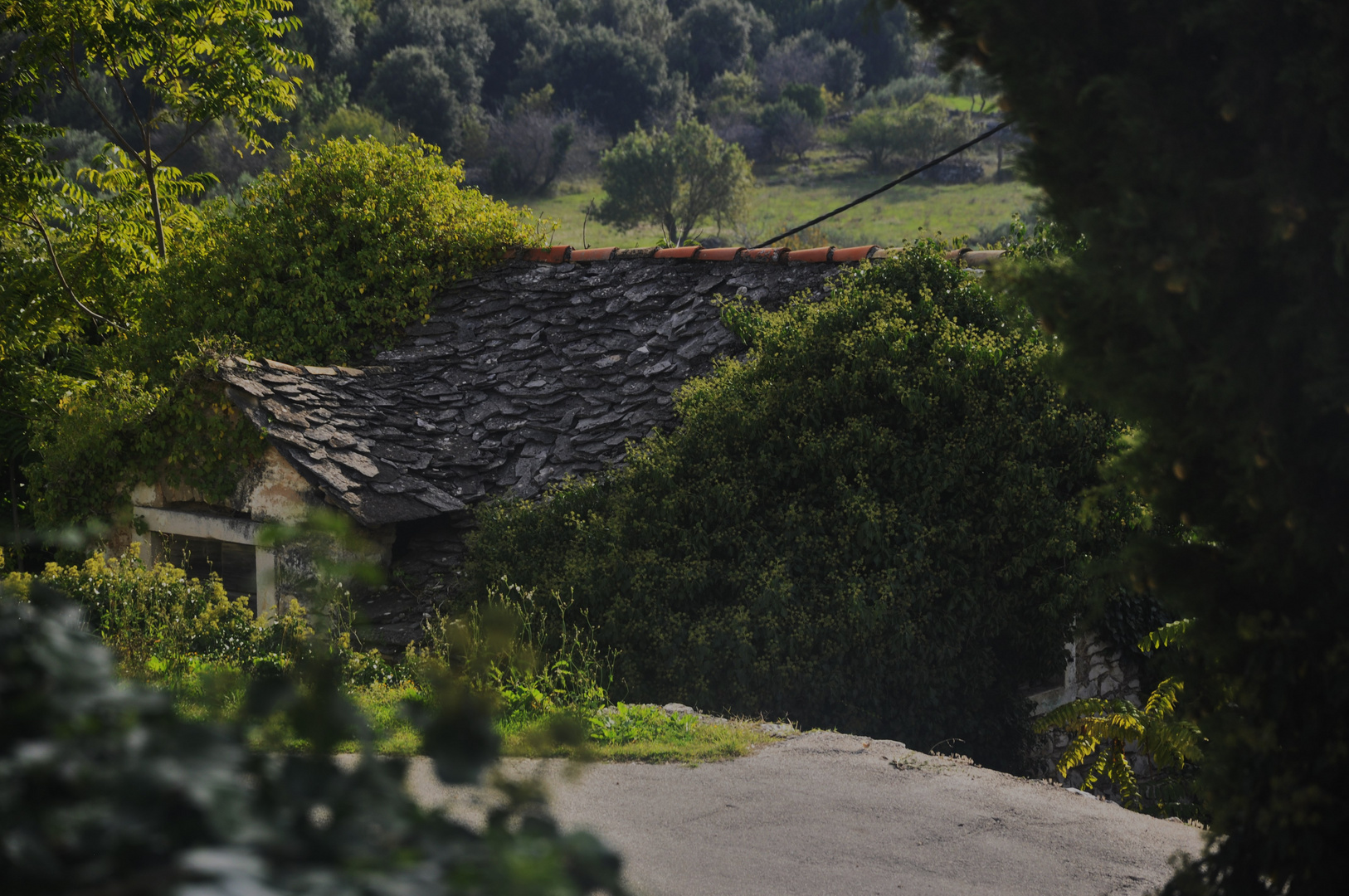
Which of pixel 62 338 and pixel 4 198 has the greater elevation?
pixel 4 198

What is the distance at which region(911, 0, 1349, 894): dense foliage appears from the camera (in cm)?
238

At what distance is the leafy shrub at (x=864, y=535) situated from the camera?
7.90 meters

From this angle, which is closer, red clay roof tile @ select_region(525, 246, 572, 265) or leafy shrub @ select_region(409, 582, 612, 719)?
leafy shrub @ select_region(409, 582, 612, 719)

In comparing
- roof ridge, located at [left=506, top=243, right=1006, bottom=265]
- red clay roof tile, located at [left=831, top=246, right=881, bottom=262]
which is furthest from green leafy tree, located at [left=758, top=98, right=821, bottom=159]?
red clay roof tile, located at [left=831, top=246, right=881, bottom=262]

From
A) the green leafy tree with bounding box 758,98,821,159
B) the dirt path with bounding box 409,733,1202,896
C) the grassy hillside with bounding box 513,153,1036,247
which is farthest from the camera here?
the green leafy tree with bounding box 758,98,821,159

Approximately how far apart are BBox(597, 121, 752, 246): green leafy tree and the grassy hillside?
0.81 metres

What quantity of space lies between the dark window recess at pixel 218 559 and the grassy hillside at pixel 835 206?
83.3ft

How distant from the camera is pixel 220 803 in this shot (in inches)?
49.8

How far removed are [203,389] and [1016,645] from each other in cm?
845

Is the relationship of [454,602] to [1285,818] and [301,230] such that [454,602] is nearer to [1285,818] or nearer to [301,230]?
[301,230]

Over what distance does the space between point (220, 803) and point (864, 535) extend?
7.07 m

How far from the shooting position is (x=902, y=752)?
236 inches

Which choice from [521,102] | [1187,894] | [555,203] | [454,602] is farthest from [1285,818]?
[521,102]

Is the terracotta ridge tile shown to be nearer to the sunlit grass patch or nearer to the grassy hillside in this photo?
the sunlit grass patch
